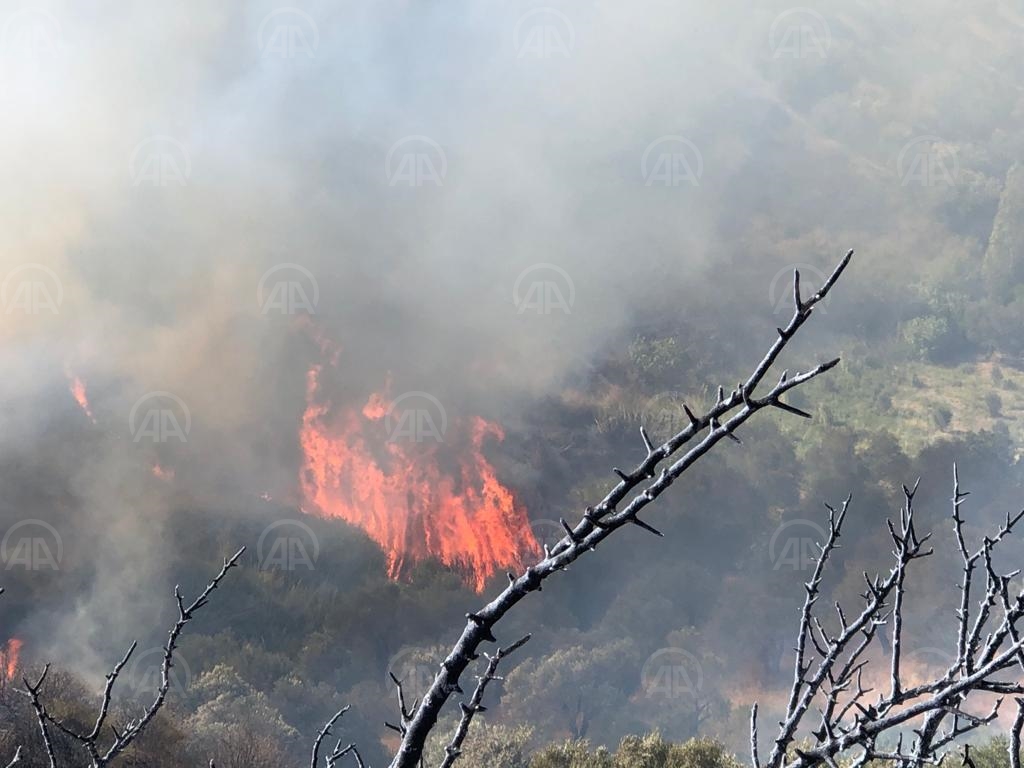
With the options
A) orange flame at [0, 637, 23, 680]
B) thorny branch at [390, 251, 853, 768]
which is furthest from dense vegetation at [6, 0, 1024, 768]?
thorny branch at [390, 251, 853, 768]

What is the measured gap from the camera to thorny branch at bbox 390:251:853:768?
2891mm

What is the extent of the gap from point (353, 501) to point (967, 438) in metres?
47.3

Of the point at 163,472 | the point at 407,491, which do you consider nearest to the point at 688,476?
the point at 407,491

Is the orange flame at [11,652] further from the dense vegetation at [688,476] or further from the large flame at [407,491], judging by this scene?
the large flame at [407,491]

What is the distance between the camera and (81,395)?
5706 centimetres

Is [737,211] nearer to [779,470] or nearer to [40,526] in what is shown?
[779,470]

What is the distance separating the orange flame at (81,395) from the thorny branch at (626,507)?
58.6 m

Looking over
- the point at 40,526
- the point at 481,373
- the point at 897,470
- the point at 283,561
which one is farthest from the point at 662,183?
→ the point at 40,526

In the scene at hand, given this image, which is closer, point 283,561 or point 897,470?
point 283,561

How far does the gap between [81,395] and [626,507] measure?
200 feet

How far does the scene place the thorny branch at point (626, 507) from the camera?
2.89 metres

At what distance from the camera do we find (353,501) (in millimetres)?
62531

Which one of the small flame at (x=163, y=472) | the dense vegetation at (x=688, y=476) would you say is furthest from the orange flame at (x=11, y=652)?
the small flame at (x=163, y=472)

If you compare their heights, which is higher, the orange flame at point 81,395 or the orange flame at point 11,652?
the orange flame at point 81,395
